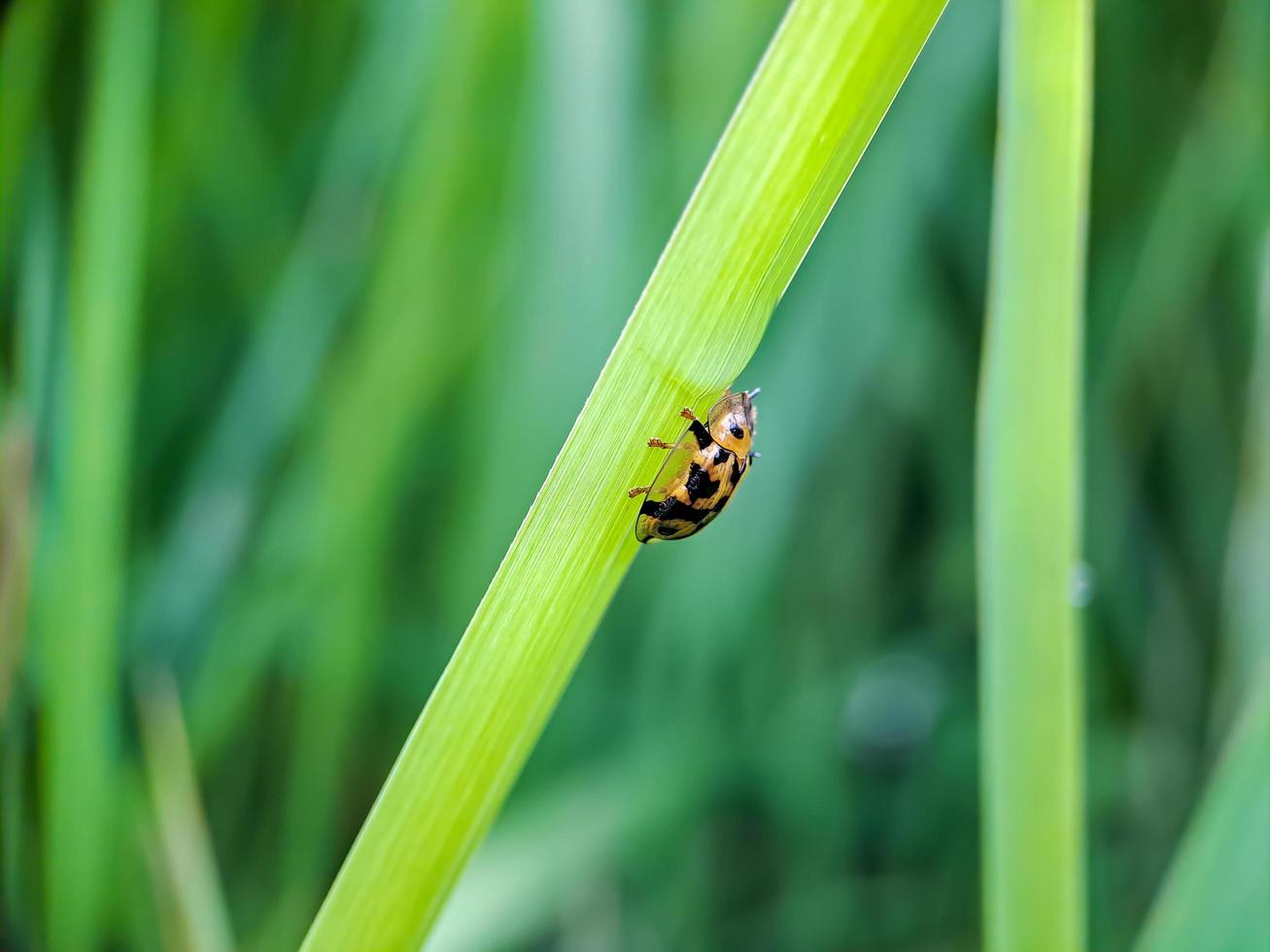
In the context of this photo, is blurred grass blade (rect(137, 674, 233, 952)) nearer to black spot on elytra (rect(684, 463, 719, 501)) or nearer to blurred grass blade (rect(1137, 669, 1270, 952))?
black spot on elytra (rect(684, 463, 719, 501))

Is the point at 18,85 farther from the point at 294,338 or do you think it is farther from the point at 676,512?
the point at 676,512

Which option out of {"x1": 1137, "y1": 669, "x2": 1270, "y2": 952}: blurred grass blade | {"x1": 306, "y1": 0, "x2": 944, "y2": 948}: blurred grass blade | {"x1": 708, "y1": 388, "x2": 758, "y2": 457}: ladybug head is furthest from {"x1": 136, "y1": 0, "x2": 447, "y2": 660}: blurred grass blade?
{"x1": 1137, "y1": 669, "x2": 1270, "y2": 952}: blurred grass blade

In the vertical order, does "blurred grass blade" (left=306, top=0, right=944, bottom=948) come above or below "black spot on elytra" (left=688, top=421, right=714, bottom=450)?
below

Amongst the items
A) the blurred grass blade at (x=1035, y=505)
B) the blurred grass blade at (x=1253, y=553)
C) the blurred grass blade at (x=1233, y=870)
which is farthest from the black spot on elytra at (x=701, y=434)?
the blurred grass blade at (x=1253, y=553)

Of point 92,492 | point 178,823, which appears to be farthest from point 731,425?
point 178,823

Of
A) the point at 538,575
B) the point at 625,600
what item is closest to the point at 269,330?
the point at 625,600
